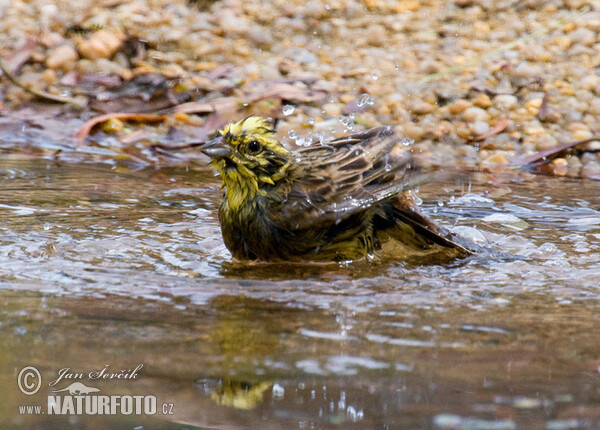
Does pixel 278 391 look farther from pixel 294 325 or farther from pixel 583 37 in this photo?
pixel 583 37

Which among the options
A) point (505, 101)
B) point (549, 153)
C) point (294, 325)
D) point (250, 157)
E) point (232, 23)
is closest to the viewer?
point (294, 325)

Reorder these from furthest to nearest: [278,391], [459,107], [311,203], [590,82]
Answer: [590,82]
[459,107]
[311,203]
[278,391]

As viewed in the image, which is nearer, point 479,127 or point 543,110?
point 479,127

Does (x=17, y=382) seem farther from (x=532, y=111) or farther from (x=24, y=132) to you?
(x=532, y=111)

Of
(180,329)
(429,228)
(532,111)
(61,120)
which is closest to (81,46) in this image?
A: (61,120)

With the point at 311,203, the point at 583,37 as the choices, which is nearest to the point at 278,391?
the point at 311,203

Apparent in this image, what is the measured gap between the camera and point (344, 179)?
5023 mm

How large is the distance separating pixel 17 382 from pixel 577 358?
78.0 inches

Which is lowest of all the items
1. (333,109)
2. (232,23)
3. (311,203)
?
(311,203)

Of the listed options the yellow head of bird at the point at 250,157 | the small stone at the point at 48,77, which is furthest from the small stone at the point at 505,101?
the small stone at the point at 48,77

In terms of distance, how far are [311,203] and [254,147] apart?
17.7 inches

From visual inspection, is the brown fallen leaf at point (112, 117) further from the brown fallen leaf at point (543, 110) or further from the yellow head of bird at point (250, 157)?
the yellow head of bird at point (250, 157)

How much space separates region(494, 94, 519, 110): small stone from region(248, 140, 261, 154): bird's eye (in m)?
4.32

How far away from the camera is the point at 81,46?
31.5ft
